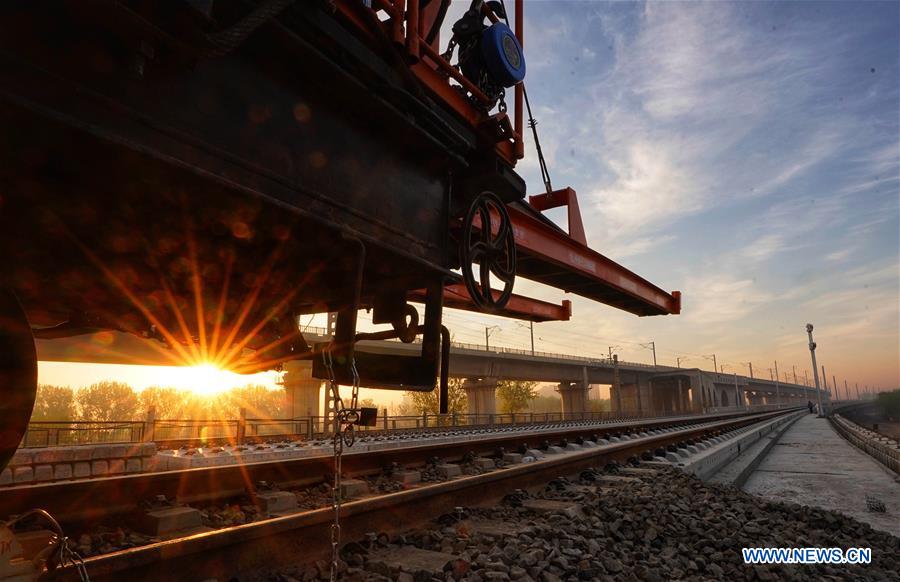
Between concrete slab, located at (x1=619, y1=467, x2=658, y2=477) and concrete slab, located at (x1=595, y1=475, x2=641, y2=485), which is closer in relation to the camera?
concrete slab, located at (x1=595, y1=475, x2=641, y2=485)

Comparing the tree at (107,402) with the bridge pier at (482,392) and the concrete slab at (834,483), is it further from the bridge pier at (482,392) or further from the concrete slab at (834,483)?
the concrete slab at (834,483)

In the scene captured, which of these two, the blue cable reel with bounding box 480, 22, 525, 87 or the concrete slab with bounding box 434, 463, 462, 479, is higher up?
the blue cable reel with bounding box 480, 22, 525, 87

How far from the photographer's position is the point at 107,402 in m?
79.4

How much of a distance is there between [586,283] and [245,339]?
6.49m

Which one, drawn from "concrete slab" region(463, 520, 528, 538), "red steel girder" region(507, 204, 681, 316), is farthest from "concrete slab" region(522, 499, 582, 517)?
"red steel girder" region(507, 204, 681, 316)

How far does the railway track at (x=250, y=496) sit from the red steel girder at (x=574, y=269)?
2930 mm

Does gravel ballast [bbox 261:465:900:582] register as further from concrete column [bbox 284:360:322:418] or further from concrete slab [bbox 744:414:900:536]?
concrete column [bbox 284:360:322:418]

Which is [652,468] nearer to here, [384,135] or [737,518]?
[737,518]

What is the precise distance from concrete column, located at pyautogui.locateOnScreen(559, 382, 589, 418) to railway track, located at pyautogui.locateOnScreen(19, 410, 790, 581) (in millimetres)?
48157

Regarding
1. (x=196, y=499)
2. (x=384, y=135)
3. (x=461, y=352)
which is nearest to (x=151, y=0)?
(x=384, y=135)

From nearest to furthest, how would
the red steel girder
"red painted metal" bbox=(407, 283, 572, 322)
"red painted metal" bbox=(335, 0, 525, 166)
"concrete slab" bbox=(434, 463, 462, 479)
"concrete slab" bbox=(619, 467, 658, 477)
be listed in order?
"red painted metal" bbox=(335, 0, 525, 166)
"concrete slab" bbox=(434, 463, 462, 479)
"concrete slab" bbox=(619, 467, 658, 477)
the red steel girder
"red painted metal" bbox=(407, 283, 572, 322)

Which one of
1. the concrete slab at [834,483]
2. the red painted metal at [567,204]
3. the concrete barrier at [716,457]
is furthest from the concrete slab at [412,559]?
the red painted metal at [567,204]

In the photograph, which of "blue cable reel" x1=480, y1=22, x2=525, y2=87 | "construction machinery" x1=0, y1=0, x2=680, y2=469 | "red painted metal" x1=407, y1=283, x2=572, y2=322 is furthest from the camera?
"red painted metal" x1=407, y1=283, x2=572, y2=322

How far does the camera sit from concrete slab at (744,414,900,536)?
19.0 feet
